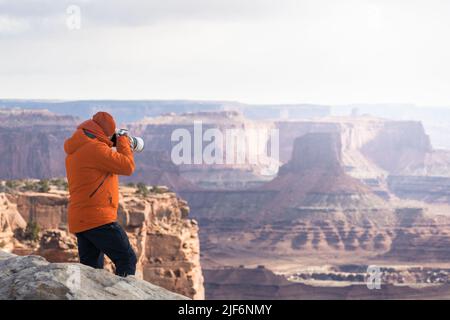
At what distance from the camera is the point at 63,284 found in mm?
9195

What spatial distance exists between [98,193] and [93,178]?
13 cm

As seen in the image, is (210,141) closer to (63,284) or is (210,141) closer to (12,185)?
(12,185)

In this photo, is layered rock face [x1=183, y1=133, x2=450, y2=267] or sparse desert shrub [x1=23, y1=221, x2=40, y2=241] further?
layered rock face [x1=183, y1=133, x2=450, y2=267]

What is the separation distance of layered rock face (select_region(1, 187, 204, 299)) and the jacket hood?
66.8 ft

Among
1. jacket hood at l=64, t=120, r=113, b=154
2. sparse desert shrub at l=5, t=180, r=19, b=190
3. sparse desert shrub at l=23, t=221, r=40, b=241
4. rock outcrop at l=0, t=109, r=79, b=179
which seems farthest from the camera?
rock outcrop at l=0, t=109, r=79, b=179

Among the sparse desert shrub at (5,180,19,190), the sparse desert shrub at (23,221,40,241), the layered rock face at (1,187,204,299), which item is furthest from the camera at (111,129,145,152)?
the sparse desert shrub at (5,180,19,190)

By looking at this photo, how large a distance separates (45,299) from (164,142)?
170997 millimetres

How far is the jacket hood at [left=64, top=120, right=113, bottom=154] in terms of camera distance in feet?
36.5

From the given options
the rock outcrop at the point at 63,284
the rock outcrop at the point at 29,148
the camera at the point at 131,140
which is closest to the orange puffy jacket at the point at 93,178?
the camera at the point at 131,140

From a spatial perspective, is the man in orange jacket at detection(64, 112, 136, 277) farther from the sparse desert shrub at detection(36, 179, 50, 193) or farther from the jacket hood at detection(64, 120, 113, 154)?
the sparse desert shrub at detection(36, 179, 50, 193)

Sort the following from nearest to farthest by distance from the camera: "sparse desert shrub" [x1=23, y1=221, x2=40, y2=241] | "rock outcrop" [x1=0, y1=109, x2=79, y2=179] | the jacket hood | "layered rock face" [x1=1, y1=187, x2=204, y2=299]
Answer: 1. the jacket hood
2. "sparse desert shrub" [x1=23, y1=221, x2=40, y2=241]
3. "layered rock face" [x1=1, y1=187, x2=204, y2=299]
4. "rock outcrop" [x1=0, y1=109, x2=79, y2=179]

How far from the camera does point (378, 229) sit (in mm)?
144125

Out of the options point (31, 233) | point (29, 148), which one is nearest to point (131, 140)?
point (31, 233)
